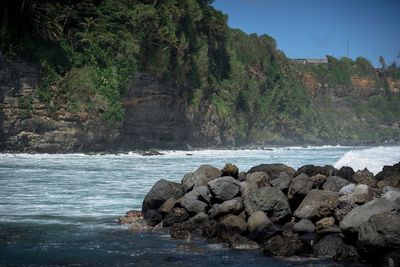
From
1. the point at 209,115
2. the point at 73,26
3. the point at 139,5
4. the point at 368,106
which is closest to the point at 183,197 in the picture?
the point at 73,26

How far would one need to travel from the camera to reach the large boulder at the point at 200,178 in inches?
484

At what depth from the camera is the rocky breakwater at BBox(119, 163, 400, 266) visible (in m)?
8.24

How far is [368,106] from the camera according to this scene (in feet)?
443

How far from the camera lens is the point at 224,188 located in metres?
11.5

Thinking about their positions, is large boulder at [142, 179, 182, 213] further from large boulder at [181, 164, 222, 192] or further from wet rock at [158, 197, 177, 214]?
wet rock at [158, 197, 177, 214]

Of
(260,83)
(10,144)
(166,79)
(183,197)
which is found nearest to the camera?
(183,197)

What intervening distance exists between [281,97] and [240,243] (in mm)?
91103

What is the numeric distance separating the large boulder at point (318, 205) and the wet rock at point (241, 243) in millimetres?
1437

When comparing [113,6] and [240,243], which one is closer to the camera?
[240,243]

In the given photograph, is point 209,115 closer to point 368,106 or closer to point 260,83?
point 260,83

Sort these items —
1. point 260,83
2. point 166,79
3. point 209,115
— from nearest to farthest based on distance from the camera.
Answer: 1. point 166,79
2. point 209,115
3. point 260,83

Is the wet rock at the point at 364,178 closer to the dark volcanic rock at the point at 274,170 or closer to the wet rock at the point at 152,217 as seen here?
the dark volcanic rock at the point at 274,170

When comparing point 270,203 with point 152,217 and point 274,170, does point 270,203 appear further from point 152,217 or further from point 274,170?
point 152,217

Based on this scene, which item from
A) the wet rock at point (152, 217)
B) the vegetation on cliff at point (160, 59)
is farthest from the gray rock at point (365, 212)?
the vegetation on cliff at point (160, 59)
